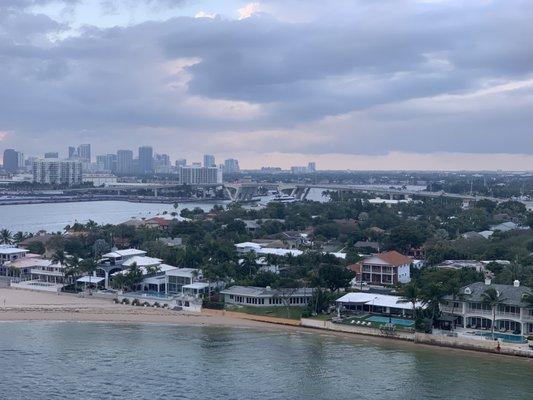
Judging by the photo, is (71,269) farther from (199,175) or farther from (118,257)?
(199,175)

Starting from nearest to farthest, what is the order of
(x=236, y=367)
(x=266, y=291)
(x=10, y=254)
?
(x=236, y=367) < (x=266, y=291) < (x=10, y=254)

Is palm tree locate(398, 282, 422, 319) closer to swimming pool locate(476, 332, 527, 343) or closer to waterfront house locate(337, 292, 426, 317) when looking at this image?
waterfront house locate(337, 292, 426, 317)

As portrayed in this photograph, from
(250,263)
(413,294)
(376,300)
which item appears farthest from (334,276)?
(250,263)

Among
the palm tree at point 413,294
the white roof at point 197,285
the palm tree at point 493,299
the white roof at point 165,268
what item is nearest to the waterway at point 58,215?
the white roof at point 165,268

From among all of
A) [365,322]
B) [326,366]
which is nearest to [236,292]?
[365,322]

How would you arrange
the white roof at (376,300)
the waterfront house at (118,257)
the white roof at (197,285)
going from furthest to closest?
the waterfront house at (118,257), the white roof at (197,285), the white roof at (376,300)

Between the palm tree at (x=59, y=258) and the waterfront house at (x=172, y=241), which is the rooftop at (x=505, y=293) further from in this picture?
the waterfront house at (x=172, y=241)
